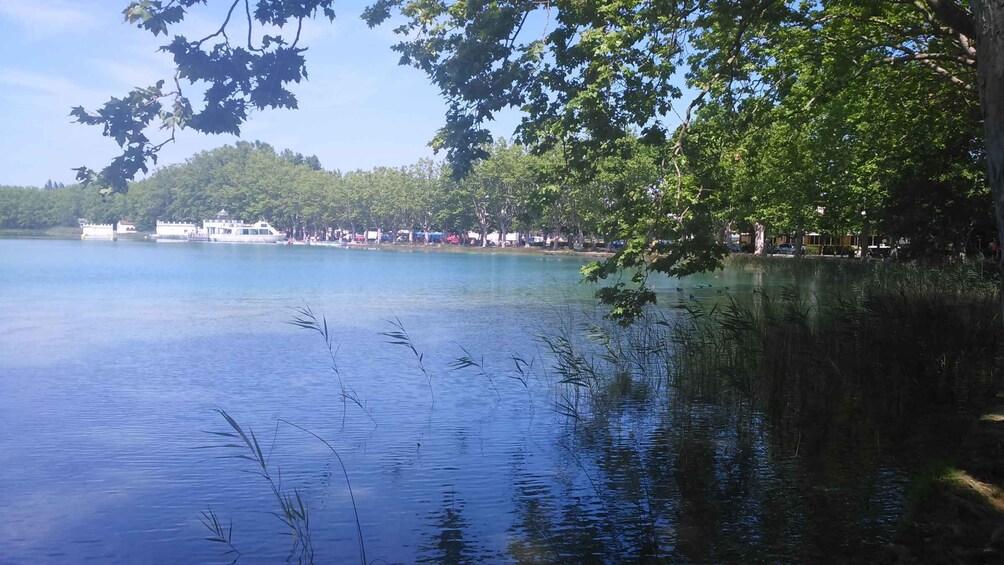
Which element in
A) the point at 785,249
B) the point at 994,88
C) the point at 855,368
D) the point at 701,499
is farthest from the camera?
the point at 785,249

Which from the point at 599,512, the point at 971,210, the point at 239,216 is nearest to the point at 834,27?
the point at 971,210

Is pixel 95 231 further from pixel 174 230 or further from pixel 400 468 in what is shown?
pixel 400 468

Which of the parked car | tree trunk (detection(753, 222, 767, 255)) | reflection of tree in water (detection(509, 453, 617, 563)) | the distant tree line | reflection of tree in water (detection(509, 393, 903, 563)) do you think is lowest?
reflection of tree in water (detection(509, 453, 617, 563))

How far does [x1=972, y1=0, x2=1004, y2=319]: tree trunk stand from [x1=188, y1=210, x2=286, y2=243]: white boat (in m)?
138

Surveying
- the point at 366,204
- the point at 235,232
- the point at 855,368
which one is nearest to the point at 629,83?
the point at 855,368

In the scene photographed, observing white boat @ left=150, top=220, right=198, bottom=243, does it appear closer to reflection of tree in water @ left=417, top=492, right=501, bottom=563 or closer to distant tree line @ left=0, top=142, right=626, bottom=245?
distant tree line @ left=0, top=142, right=626, bottom=245

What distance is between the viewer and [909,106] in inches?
907

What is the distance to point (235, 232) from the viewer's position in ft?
460

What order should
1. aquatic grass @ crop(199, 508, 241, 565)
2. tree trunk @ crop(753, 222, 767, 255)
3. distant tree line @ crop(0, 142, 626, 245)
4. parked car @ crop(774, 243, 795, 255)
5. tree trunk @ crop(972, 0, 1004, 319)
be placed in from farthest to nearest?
distant tree line @ crop(0, 142, 626, 245), parked car @ crop(774, 243, 795, 255), tree trunk @ crop(753, 222, 767, 255), aquatic grass @ crop(199, 508, 241, 565), tree trunk @ crop(972, 0, 1004, 319)

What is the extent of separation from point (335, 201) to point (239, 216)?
1660 centimetres

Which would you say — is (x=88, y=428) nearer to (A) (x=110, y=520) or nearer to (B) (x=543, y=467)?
(A) (x=110, y=520)

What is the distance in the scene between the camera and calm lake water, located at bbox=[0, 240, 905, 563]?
644 cm

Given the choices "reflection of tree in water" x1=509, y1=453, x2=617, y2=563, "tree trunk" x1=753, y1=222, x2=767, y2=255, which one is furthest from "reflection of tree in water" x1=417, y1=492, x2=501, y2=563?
"tree trunk" x1=753, y1=222, x2=767, y2=255

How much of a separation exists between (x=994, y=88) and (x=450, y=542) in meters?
4.78
